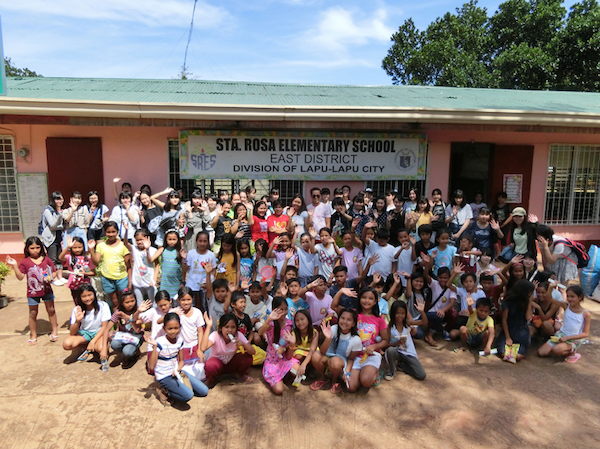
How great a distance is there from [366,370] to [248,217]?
263 cm

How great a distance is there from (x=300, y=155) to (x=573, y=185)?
5.60 meters

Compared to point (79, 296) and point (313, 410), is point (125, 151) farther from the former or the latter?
point (313, 410)

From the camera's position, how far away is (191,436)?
3.22 metres

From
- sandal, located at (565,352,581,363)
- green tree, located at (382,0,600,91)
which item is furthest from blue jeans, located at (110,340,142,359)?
green tree, located at (382,0,600,91)

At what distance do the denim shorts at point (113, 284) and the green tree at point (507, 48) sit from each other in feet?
58.7

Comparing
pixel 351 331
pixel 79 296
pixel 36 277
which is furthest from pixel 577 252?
pixel 36 277

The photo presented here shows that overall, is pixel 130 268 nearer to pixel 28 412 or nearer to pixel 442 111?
pixel 28 412

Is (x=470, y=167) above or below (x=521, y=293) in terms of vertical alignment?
above

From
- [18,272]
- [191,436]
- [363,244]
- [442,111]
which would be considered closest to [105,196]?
[18,272]

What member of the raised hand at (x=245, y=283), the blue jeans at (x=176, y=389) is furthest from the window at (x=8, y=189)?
the blue jeans at (x=176, y=389)

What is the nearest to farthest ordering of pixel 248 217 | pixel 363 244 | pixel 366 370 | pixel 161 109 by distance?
pixel 366 370
pixel 363 244
pixel 248 217
pixel 161 109

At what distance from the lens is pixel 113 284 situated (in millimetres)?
4863

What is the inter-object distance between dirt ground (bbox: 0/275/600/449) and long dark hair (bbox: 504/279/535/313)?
0.59 m

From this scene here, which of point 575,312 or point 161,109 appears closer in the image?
point 575,312
